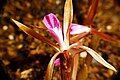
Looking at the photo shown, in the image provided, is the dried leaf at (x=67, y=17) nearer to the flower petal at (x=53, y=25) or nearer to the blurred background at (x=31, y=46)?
the flower petal at (x=53, y=25)

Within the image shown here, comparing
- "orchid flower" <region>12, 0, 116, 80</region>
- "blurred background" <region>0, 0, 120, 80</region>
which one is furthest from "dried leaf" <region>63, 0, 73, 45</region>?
"blurred background" <region>0, 0, 120, 80</region>

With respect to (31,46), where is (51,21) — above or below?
above

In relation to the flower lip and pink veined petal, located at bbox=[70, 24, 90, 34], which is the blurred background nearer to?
pink veined petal, located at bbox=[70, 24, 90, 34]

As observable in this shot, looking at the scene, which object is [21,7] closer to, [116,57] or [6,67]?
[6,67]

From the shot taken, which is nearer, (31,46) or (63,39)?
(63,39)

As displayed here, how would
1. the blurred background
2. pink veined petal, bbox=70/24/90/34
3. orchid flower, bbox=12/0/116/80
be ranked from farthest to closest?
the blurred background → pink veined petal, bbox=70/24/90/34 → orchid flower, bbox=12/0/116/80

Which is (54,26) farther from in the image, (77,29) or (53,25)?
(77,29)

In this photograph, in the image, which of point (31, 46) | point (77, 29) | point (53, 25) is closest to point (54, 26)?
point (53, 25)

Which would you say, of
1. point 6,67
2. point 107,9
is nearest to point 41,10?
point 6,67
